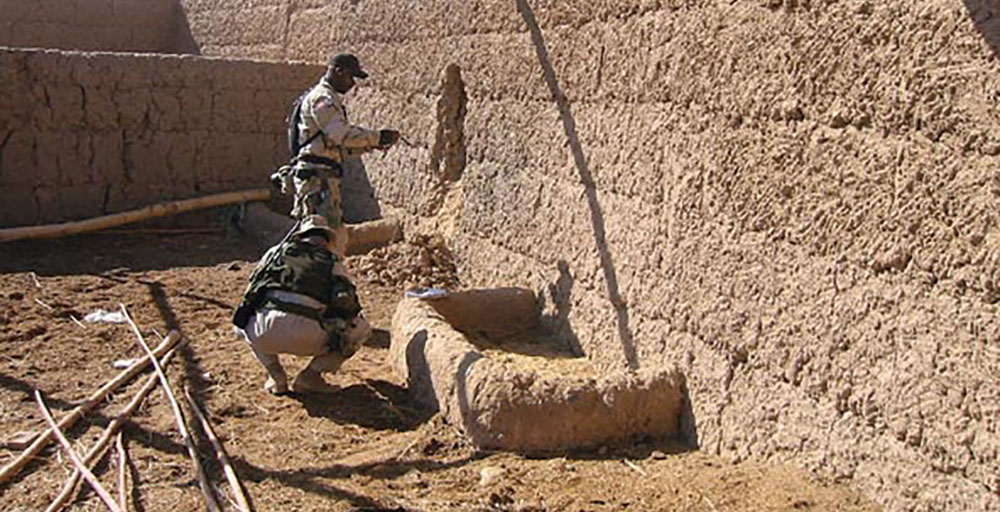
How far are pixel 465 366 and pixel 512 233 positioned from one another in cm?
214

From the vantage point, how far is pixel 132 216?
959cm

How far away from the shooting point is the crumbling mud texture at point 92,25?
12.8m

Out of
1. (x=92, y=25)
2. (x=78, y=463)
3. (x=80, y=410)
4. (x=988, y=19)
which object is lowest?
(x=80, y=410)

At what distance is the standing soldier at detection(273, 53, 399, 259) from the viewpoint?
6.84 m

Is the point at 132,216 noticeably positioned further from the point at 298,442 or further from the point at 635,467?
the point at 635,467

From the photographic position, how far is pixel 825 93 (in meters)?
4.04

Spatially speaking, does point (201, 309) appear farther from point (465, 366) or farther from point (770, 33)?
point (770, 33)

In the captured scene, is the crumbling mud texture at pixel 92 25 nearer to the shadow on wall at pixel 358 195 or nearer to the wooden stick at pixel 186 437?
the shadow on wall at pixel 358 195

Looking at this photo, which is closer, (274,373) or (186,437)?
(186,437)

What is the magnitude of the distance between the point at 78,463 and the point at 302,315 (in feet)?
4.84

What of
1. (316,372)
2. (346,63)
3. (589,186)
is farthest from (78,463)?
(346,63)

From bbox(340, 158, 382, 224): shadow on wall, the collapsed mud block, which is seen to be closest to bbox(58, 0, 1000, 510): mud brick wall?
the collapsed mud block

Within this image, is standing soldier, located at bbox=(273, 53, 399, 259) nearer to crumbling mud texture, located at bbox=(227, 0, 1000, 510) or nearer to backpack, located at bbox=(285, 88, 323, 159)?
backpack, located at bbox=(285, 88, 323, 159)

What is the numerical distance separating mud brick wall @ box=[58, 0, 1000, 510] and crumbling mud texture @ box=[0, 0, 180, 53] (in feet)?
25.2
